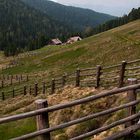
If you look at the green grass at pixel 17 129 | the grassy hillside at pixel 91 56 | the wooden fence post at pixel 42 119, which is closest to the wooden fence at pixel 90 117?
the wooden fence post at pixel 42 119

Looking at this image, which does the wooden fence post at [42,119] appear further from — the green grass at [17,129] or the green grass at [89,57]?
the green grass at [89,57]

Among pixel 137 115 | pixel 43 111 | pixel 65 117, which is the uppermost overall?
pixel 43 111

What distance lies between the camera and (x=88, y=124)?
1526cm

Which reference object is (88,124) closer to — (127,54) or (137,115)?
(137,115)

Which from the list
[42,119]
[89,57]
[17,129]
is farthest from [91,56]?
[42,119]

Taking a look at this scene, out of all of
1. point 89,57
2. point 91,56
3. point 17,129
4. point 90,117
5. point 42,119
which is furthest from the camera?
point 91,56

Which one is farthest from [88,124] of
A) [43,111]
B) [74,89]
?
[74,89]

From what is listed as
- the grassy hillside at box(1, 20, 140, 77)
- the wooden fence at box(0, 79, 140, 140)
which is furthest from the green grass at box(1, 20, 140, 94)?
the wooden fence at box(0, 79, 140, 140)

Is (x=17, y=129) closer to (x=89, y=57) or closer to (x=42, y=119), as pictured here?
(x=42, y=119)

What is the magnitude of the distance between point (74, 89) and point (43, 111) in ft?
51.7

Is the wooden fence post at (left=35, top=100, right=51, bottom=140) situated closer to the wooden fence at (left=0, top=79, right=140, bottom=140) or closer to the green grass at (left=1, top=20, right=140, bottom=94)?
the wooden fence at (left=0, top=79, right=140, bottom=140)

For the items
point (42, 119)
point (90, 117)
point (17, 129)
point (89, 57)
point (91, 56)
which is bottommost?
point (89, 57)

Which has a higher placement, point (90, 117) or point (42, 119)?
point (42, 119)

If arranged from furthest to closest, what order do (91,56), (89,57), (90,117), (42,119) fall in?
(91,56)
(89,57)
(90,117)
(42,119)
